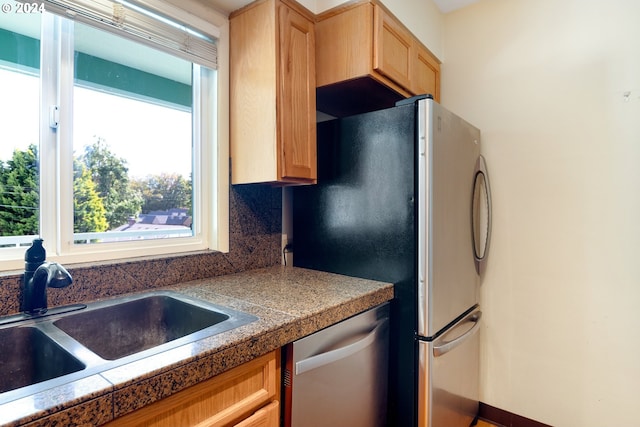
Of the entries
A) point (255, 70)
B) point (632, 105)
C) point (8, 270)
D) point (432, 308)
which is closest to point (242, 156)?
point (255, 70)

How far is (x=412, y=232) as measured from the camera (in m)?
1.40

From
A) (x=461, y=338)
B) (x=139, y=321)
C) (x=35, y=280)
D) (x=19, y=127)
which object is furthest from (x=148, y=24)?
(x=461, y=338)

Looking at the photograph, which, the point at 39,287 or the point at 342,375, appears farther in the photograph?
the point at 342,375

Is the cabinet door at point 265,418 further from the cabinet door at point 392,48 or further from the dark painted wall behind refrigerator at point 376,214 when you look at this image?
the cabinet door at point 392,48

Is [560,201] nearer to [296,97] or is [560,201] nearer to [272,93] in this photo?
[296,97]

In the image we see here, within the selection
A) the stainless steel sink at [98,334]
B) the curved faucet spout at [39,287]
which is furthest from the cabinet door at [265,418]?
the curved faucet spout at [39,287]

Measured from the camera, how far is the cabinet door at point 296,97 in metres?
1.42

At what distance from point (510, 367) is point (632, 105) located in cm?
151

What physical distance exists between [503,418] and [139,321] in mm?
2026

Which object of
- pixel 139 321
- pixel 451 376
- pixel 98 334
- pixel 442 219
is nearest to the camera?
pixel 98 334

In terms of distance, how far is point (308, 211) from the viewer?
5.88 feet

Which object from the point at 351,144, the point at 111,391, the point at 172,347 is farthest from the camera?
the point at 351,144

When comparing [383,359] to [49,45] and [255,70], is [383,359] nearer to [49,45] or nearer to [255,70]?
[255,70]

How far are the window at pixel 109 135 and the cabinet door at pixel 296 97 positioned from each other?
0.35m
